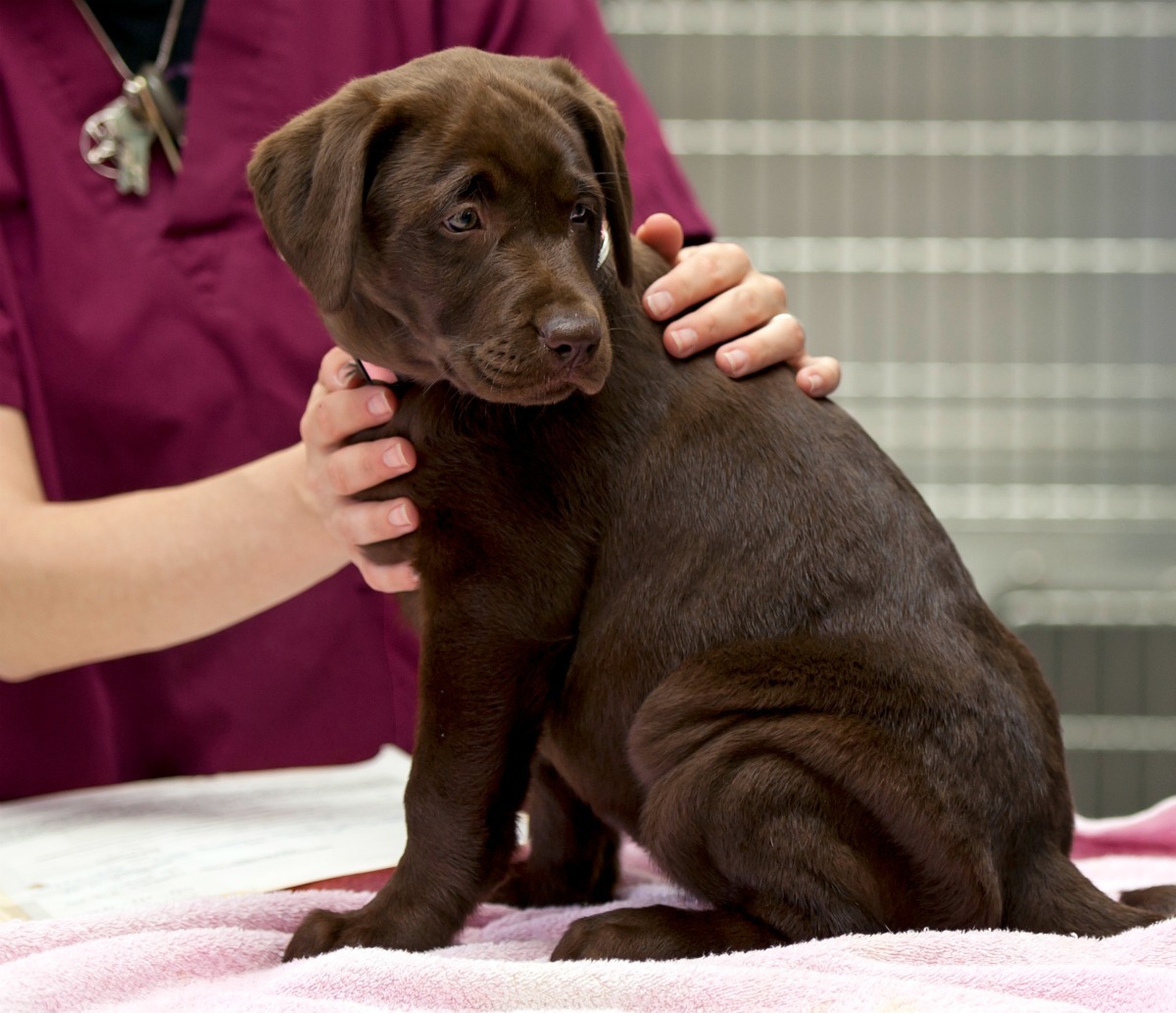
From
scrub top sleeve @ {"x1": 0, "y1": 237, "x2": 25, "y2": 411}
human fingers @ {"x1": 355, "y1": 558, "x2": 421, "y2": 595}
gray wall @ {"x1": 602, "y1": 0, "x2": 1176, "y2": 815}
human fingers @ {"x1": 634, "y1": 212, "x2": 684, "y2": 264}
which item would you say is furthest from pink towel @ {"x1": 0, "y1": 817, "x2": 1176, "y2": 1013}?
gray wall @ {"x1": 602, "y1": 0, "x2": 1176, "y2": 815}

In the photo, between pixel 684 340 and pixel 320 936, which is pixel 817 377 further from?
pixel 320 936

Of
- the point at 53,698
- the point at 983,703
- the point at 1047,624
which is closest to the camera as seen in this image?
the point at 983,703

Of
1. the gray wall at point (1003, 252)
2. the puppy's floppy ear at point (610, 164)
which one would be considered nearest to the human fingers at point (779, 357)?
the puppy's floppy ear at point (610, 164)

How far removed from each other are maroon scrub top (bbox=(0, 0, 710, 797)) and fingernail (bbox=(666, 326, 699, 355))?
71cm

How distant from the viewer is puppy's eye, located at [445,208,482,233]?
1.48 meters

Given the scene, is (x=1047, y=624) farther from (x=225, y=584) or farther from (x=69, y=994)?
(x=69, y=994)

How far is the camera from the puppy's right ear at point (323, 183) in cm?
145

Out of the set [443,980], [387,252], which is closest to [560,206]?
[387,252]

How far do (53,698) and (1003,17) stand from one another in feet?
9.86

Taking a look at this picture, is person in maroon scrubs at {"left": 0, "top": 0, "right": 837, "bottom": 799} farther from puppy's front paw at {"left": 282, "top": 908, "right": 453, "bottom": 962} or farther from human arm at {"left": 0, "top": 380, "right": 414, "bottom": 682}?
puppy's front paw at {"left": 282, "top": 908, "right": 453, "bottom": 962}

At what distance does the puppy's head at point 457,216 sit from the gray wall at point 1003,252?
95.9 inches

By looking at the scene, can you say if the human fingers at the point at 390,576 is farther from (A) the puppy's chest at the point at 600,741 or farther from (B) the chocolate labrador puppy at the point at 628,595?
(A) the puppy's chest at the point at 600,741

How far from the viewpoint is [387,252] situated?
1.53 metres

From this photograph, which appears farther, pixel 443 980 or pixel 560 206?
pixel 560 206
